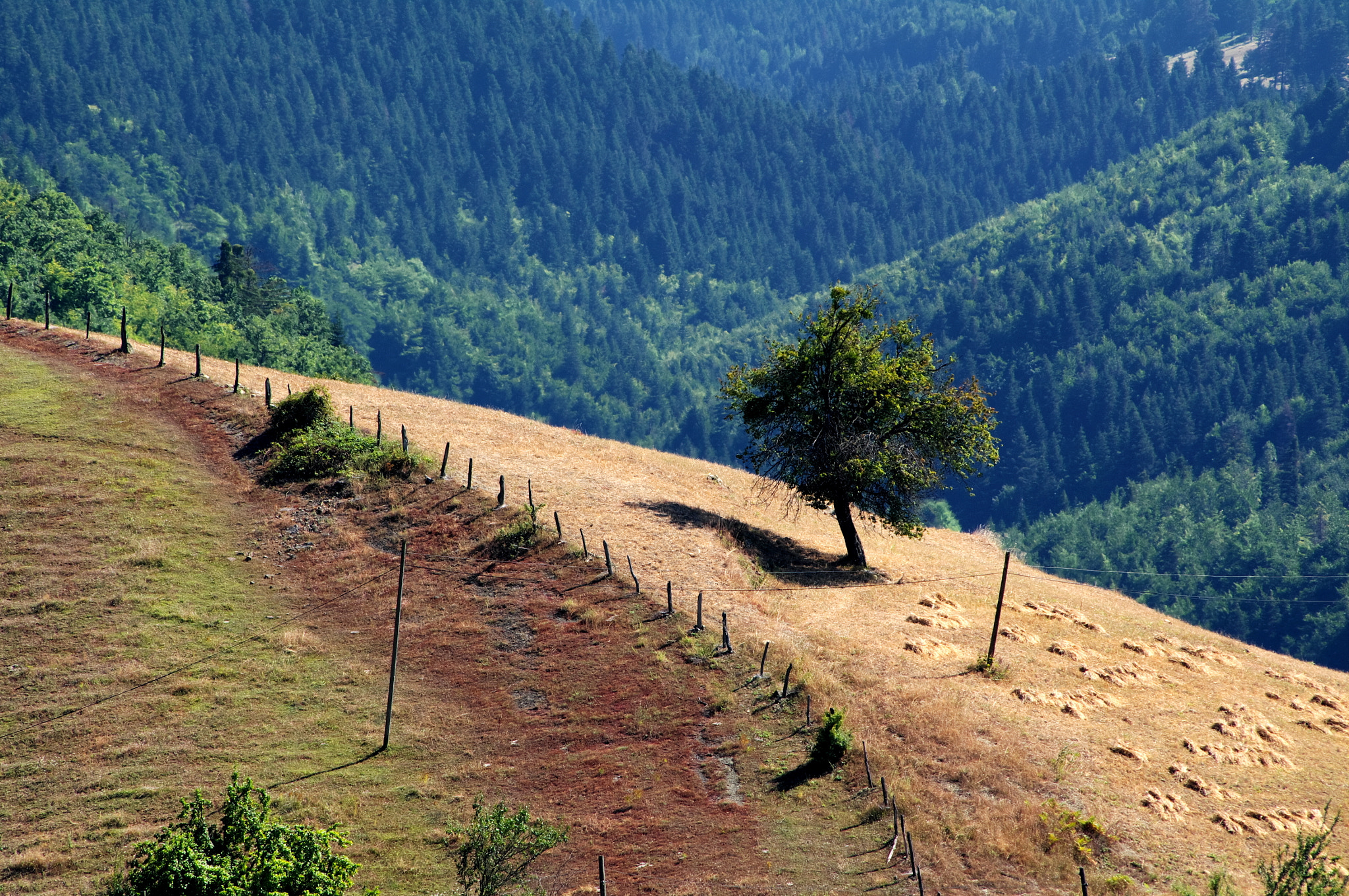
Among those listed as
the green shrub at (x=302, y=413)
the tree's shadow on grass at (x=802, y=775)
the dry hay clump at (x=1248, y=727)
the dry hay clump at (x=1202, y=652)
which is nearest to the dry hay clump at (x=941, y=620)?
the dry hay clump at (x=1202, y=652)

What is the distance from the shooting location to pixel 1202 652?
48.3 meters

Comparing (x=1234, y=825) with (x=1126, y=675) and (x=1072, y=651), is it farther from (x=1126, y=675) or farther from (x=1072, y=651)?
(x=1072, y=651)

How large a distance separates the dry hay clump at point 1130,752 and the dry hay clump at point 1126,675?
6.24 meters

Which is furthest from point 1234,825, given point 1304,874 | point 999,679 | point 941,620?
point 941,620

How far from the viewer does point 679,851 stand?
Result: 100 ft

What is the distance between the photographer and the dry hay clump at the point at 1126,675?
140ft

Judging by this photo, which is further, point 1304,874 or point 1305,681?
point 1305,681

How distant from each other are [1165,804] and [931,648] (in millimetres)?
11453

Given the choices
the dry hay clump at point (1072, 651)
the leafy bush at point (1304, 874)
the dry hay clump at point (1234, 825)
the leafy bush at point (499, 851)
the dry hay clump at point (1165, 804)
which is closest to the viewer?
the leafy bush at point (1304, 874)

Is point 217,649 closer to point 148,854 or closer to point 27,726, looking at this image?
point 27,726

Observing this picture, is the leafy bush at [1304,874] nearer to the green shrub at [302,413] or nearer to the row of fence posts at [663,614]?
the row of fence posts at [663,614]

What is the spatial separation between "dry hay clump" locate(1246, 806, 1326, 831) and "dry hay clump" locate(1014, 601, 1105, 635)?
15677mm

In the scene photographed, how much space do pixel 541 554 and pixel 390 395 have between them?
95.8 feet

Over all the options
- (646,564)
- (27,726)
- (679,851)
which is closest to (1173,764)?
(679,851)
